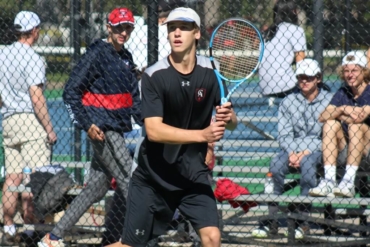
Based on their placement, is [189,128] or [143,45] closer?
[189,128]

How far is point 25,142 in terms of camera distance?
6488 millimetres

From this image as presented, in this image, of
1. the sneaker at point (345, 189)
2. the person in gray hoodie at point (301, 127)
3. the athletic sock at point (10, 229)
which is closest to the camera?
the sneaker at point (345, 189)

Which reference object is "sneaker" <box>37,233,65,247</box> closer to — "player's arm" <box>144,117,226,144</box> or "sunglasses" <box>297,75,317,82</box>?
"player's arm" <box>144,117,226,144</box>

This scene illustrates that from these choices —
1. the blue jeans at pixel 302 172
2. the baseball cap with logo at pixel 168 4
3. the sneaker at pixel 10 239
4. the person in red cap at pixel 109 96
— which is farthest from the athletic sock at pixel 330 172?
the sneaker at pixel 10 239

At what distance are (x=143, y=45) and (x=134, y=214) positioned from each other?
2592mm

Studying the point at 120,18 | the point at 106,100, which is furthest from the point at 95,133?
the point at 120,18

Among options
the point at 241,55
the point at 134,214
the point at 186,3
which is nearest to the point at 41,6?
the point at 186,3

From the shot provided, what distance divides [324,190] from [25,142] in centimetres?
239

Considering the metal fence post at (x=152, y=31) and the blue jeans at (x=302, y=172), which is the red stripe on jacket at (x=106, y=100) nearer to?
the metal fence post at (x=152, y=31)

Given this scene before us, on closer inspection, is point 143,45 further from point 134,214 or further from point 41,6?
point 134,214

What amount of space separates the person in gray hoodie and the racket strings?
3.49 ft

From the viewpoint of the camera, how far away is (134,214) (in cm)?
455

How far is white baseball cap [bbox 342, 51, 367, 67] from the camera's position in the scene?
19.2 ft

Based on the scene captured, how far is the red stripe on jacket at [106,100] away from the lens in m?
5.83
